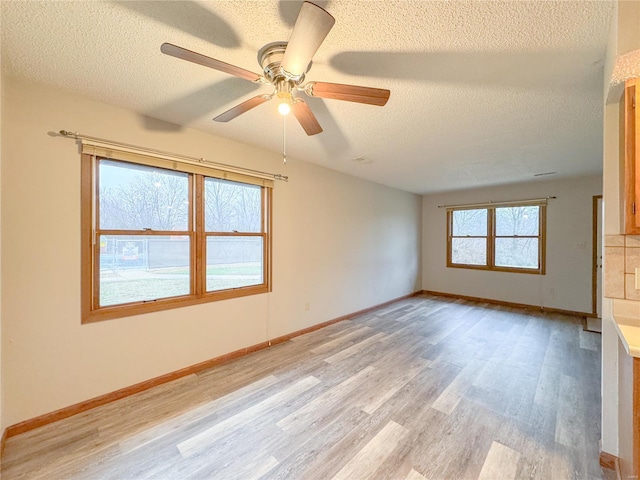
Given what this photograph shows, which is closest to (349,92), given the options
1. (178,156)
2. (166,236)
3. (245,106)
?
(245,106)

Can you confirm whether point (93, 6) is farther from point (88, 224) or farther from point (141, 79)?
point (88, 224)

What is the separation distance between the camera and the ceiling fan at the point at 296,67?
3.59 ft

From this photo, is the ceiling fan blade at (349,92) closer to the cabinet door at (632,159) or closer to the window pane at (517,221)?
the cabinet door at (632,159)

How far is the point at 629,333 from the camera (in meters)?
1.30

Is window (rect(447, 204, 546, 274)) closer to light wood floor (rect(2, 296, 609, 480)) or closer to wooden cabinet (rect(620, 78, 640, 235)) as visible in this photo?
light wood floor (rect(2, 296, 609, 480))

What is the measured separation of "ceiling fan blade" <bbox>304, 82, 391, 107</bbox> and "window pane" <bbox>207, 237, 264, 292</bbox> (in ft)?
6.60

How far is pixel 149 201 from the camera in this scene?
2469 mm

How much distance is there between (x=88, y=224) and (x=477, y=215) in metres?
6.46

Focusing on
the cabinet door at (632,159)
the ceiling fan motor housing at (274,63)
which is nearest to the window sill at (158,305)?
the ceiling fan motor housing at (274,63)

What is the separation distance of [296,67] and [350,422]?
7.73ft

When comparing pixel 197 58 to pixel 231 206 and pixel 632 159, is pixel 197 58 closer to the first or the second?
pixel 231 206

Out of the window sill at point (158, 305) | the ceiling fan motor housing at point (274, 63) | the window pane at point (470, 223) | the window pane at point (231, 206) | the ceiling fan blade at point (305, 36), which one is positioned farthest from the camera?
the window pane at point (470, 223)

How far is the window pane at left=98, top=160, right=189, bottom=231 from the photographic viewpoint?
225cm

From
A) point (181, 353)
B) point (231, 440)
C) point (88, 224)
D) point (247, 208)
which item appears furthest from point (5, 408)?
point (247, 208)
